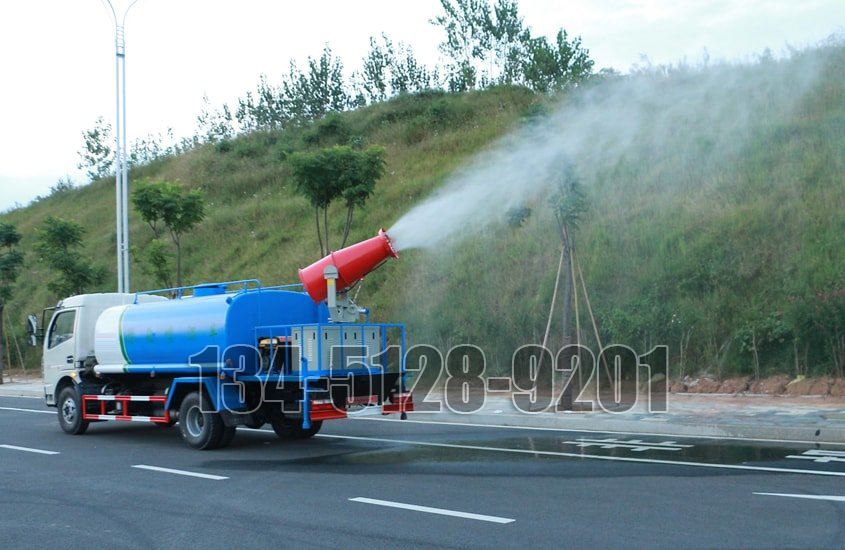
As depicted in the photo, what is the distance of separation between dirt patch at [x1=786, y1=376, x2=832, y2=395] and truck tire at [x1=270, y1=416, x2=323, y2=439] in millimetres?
9614

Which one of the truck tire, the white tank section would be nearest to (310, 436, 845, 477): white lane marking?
the truck tire

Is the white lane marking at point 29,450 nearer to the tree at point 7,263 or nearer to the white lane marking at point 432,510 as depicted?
the white lane marking at point 432,510

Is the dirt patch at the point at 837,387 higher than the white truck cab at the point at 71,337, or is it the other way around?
the white truck cab at the point at 71,337

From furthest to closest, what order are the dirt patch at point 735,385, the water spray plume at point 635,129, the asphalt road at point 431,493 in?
1. the water spray plume at point 635,129
2. the dirt patch at point 735,385
3. the asphalt road at point 431,493

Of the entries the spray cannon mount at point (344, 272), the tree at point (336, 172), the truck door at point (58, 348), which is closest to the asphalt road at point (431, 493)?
the spray cannon mount at point (344, 272)

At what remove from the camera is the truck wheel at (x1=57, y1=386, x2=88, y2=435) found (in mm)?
15844

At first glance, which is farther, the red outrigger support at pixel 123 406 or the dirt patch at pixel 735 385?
the dirt patch at pixel 735 385

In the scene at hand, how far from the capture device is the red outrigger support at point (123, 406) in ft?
46.4

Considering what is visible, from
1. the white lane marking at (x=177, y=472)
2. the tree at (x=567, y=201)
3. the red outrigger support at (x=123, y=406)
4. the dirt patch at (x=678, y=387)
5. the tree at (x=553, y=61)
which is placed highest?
the tree at (x=553, y=61)

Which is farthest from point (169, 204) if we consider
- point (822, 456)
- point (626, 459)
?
point (822, 456)

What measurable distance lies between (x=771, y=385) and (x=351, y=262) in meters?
9.76

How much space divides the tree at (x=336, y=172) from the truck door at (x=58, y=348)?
22.8ft

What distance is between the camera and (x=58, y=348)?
1655 cm

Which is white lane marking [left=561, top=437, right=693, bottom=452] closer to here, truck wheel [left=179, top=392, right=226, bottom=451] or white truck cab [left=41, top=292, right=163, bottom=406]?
truck wheel [left=179, top=392, right=226, bottom=451]
